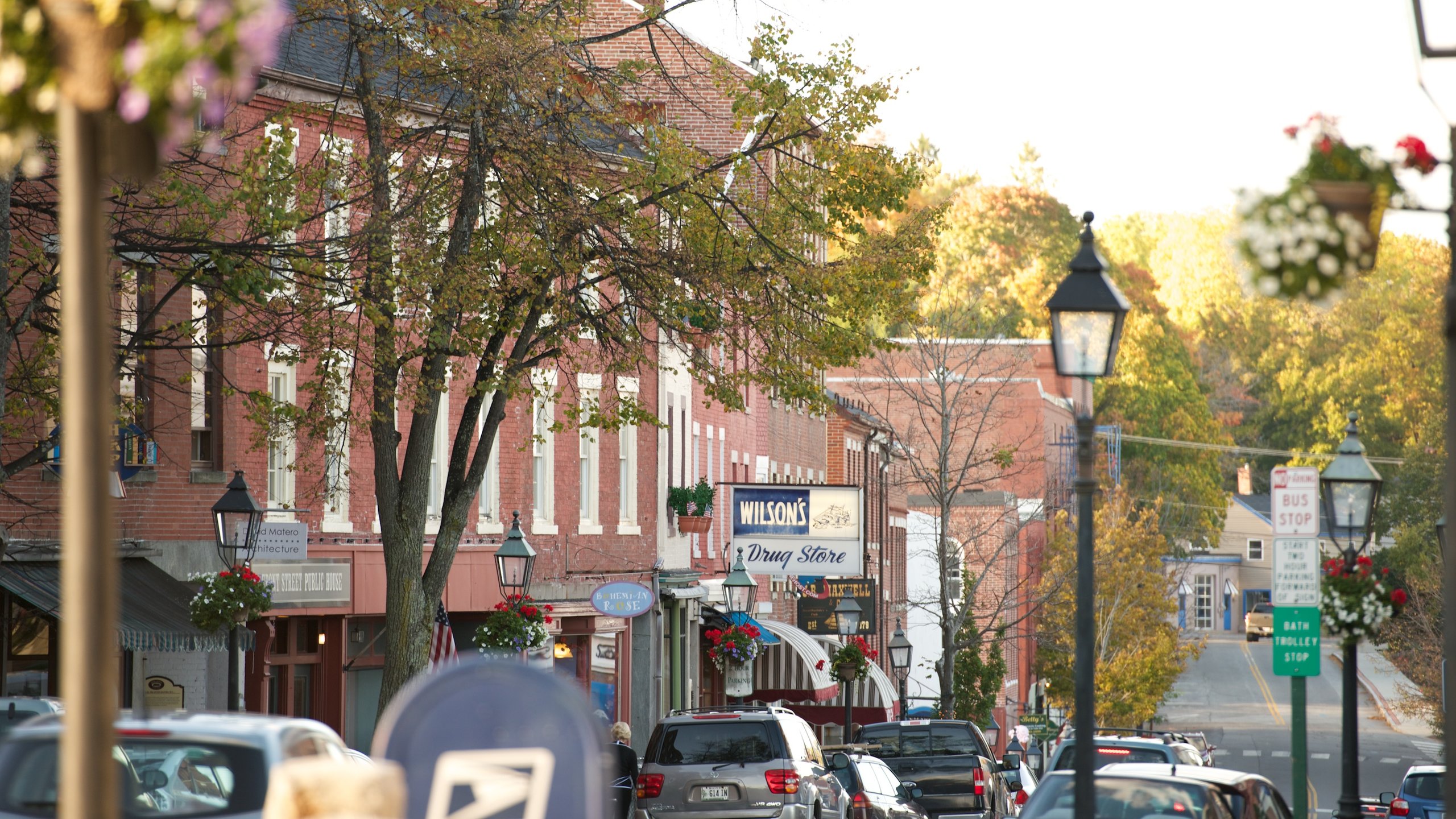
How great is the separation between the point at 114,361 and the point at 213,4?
12480 millimetres

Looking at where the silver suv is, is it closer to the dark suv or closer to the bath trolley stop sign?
the dark suv

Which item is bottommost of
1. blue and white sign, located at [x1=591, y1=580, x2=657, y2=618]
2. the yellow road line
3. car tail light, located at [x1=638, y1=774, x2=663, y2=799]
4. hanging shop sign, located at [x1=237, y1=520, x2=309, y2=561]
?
the yellow road line

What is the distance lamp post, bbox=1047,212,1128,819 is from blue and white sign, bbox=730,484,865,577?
63.2 feet

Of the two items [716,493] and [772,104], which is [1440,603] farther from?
[772,104]

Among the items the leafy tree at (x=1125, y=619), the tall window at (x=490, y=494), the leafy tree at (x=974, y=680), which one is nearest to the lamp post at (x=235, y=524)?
the tall window at (x=490, y=494)

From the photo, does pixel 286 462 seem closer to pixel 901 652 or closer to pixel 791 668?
pixel 901 652

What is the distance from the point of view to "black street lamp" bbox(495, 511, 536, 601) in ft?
81.7

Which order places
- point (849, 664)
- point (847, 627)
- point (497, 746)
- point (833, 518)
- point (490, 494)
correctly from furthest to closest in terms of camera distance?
point (847, 627) < point (849, 664) < point (833, 518) < point (490, 494) < point (497, 746)

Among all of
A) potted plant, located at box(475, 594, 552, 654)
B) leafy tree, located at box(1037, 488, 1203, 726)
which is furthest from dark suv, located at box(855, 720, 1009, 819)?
leafy tree, located at box(1037, 488, 1203, 726)

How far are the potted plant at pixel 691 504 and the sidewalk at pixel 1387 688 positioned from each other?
33234mm

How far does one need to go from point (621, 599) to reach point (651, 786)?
937 centimetres

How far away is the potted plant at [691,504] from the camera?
36219mm

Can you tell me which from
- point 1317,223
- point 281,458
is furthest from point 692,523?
point 1317,223

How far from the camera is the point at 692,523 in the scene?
3659 cm
